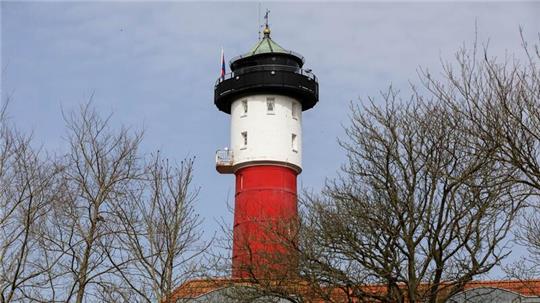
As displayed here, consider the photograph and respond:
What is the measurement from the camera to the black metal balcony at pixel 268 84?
3453cm

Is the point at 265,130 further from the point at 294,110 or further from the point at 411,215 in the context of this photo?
the point at 411,215

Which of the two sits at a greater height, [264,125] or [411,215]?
[264,125]

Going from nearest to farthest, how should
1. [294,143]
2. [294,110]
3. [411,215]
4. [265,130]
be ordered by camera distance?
[411,215] < [265,130] < [294,143] < [294,110]

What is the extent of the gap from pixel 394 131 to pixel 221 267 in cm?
534

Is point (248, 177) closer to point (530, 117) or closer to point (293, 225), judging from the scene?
point (293, 225)

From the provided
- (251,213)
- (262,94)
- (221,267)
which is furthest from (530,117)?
(262,94)

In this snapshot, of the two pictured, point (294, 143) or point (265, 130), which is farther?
point (294, 143)

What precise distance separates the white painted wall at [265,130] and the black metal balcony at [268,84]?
34 centimetres

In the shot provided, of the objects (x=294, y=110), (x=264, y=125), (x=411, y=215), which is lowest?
(x=411, y=215)

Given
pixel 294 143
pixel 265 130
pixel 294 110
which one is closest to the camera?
pixel 265 130

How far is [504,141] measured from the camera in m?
13.2

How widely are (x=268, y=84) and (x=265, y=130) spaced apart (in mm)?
2055

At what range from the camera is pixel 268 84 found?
113ft

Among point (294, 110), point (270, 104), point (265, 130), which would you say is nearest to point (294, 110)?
point (294, 110)
